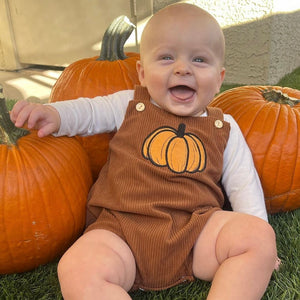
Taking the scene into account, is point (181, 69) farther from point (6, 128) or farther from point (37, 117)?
point (6, 128)

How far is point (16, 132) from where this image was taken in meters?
1.17

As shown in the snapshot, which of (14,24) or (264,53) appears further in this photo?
(14,24)

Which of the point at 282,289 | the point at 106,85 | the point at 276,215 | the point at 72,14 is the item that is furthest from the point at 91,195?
the point at 72,14

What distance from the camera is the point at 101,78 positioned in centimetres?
153

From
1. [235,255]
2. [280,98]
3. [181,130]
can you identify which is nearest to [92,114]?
[181,130]

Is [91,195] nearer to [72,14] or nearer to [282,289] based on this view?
[282,289]

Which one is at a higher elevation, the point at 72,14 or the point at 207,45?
the point at 207,45

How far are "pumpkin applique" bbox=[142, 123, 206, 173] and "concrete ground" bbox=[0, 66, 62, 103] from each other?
246 cm

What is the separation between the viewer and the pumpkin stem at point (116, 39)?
165cm

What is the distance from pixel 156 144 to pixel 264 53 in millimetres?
2767

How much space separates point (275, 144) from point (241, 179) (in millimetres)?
230

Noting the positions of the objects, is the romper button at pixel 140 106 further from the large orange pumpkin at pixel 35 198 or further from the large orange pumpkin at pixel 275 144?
the large orange pumpkin at pixel 275 144

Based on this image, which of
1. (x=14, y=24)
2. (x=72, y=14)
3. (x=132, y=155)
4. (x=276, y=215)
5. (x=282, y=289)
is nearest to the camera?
(x=282, y=289)

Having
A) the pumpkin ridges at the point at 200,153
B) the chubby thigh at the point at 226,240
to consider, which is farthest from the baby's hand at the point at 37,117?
the chubby thigh at the point at 226,240
